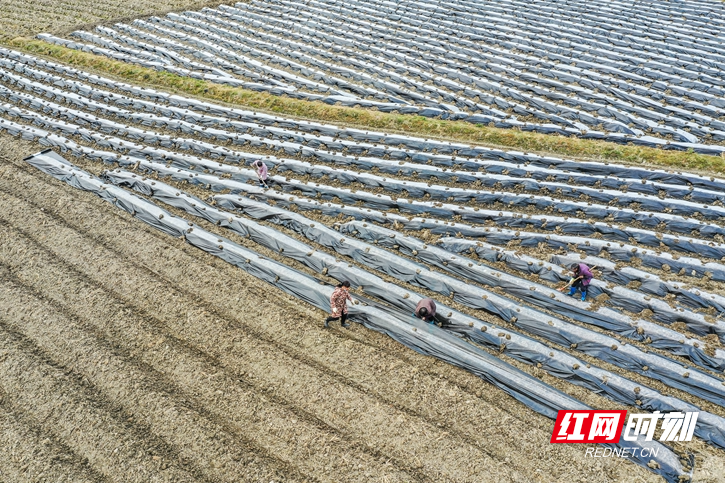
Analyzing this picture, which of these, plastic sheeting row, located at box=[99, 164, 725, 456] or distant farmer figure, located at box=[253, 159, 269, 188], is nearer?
plastic sheeting row, located at box=[99, 164, 725, 456]

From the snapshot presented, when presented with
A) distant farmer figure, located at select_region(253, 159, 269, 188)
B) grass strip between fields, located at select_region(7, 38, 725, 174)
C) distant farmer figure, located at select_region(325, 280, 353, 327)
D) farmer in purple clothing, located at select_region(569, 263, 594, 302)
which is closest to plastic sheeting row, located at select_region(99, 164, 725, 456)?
distant farmer figure, located at select_region(253, 159, 269, 188)

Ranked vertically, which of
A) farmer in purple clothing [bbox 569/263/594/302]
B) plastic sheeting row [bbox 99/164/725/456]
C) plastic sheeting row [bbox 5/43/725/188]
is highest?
plastic sheeting row [bbox 5/43/725/188]

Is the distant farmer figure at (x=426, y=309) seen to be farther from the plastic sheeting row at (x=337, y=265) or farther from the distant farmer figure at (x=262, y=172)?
the distant farmer figure at (x=262, y=172)

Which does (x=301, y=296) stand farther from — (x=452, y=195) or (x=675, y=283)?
(x=675, y=283)

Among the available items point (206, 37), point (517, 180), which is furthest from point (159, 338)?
point (206, 37)

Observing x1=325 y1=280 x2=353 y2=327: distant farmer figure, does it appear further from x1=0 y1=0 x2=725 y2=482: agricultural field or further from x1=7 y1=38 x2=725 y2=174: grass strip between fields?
x1=7 y1=38 x2=725 y2=174: grass strip between fields

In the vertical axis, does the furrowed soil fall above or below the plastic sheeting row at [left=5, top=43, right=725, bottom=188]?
below

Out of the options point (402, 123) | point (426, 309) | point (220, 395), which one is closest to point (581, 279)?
point (426, 309)
